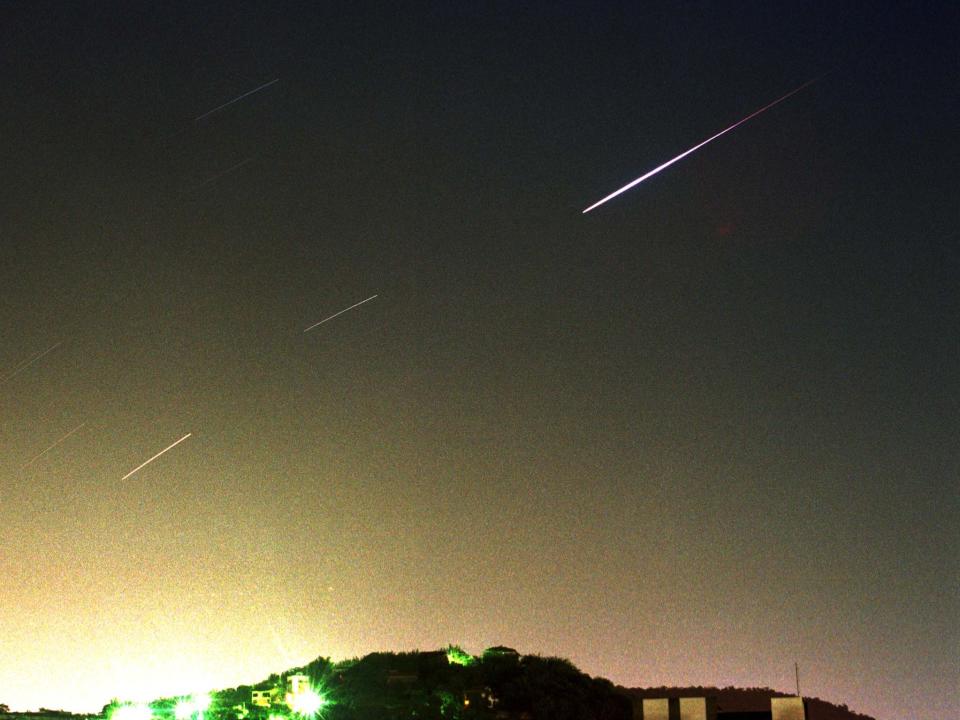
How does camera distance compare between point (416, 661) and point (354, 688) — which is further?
point (416, 661)

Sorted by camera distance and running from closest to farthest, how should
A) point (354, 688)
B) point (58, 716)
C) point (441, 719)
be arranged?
point (58, 716) → point (441, 719) → point (354, 688)

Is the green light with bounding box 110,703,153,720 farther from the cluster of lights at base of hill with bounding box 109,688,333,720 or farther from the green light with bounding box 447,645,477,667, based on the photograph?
the green light with bounding box 447,645,477,667

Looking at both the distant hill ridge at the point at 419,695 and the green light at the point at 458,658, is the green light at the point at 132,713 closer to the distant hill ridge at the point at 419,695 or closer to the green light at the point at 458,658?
the distant hill ridge at the point at 419,695

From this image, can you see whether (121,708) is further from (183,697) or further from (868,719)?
(868,719)

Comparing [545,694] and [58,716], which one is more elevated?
[545,694]

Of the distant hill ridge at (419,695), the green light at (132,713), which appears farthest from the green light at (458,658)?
the green light at (132,713)

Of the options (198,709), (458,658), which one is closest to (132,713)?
(198,709)

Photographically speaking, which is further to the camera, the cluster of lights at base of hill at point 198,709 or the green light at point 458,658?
the green light at point 458,658

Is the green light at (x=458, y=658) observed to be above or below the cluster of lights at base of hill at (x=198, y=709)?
above

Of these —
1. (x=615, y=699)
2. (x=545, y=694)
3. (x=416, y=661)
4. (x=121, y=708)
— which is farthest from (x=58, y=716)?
(x=615, y=699)
